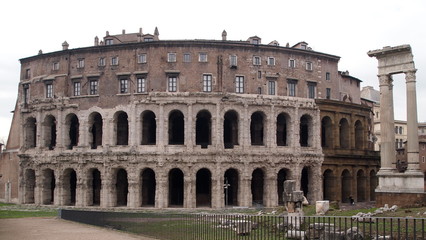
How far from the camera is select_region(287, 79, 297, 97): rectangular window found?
48250mm

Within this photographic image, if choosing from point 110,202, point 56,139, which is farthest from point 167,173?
point 56,139

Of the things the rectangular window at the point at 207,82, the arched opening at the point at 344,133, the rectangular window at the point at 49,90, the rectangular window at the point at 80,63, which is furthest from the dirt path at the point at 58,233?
the arched opening at the point at 344,133

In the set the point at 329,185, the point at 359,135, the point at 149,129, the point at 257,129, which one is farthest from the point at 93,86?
the point at 359,135

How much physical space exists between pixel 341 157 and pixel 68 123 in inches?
1018

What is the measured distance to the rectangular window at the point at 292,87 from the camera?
48250 millimetres

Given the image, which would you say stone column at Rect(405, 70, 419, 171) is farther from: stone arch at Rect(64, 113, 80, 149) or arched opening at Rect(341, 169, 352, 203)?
stone arch at Rect(64, 113, 80, 149)

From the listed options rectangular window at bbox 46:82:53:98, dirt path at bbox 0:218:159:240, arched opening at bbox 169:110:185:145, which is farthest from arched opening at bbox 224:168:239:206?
dirt path at bbox 0:218:159:240

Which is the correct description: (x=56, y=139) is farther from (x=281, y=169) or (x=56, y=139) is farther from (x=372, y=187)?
(x=372, y=187)

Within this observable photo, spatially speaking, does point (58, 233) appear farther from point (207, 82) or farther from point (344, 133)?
point (344, 133)

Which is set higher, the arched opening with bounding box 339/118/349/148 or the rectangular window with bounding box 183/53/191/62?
the rectangular window with bounding box 183/53/191/62

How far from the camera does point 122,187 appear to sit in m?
48.8

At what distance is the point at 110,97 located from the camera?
4725 centimetres

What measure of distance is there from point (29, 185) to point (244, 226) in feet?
121

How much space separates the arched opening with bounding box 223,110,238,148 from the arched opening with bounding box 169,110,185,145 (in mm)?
3901
